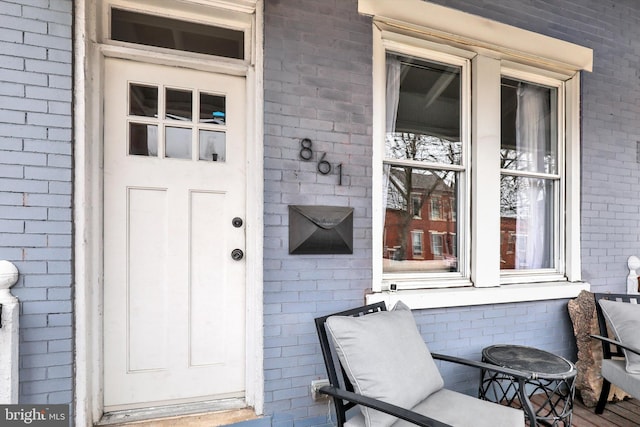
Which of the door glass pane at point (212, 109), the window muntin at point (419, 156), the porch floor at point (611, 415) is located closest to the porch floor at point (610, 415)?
the porch floor at point (611, 415)

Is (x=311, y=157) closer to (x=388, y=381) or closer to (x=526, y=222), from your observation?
(x=388, y=381)

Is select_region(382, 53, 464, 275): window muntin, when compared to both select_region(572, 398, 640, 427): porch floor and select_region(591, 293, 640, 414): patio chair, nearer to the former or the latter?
select_region(591, 293, 640, 414): patio chair

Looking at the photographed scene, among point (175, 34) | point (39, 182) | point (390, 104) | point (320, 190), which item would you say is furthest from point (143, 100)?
point (390, 104)

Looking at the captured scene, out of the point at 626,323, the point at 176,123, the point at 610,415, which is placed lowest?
the point at 610,415

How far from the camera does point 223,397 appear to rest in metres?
1.99

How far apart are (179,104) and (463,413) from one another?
2.16 metres

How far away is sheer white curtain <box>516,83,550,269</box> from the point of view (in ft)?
8.79

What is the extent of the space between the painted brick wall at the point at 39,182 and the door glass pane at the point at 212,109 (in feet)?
2.08

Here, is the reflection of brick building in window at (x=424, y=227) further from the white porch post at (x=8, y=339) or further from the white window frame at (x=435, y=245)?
the white porch post at (x=8, y=339)

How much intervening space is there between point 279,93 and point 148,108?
2.48 feet

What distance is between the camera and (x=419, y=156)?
236 cm

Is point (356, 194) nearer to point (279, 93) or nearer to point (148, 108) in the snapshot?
point (279, 93)

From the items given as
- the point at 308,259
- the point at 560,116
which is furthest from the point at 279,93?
the point at 560,116

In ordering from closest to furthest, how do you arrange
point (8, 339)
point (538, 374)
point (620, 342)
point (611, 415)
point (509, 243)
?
point (8, 339) → point (538, 374) → point (620, 342) → point (611, 415) → point (509, 243)
